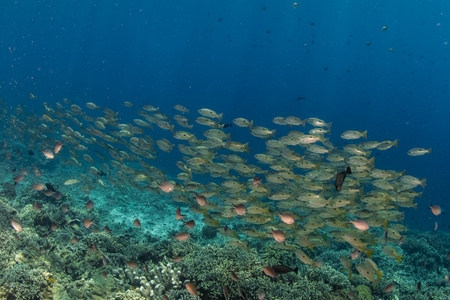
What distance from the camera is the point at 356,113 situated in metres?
83.0

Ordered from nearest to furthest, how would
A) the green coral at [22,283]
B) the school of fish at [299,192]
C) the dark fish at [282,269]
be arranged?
1. the dark fish at [282,269]
2. the green coral at [22,283]
3. the school of fish at [299,192]

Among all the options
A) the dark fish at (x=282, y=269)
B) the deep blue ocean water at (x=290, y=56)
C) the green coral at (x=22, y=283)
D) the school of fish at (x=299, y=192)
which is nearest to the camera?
the dark fish at (x=282, y=269)

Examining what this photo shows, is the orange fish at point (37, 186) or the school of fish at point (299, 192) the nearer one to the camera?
the school of fish at point (299, 192)

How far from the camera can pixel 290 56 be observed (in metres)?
78.1

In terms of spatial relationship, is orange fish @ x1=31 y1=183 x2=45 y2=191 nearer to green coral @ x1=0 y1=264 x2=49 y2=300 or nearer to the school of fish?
the school of fish

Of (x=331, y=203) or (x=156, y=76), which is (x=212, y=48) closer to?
(x=156, y=76)

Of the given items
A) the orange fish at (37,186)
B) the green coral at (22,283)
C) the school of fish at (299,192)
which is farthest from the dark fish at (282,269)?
the orange fish at (37,186)

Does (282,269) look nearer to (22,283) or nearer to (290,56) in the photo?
(22,283)

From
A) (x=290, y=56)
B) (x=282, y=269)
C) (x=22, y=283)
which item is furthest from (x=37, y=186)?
(x=290, y=56)

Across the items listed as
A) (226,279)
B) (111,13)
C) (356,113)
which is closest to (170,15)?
(111,13)

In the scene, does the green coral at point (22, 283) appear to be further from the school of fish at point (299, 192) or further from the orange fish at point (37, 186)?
the orange fish at point (37, 186)

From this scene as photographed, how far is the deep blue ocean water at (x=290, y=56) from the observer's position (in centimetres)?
6200

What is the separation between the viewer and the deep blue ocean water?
6200 centimetres

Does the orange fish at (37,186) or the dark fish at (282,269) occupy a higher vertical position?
the dark fish at (282,269)
